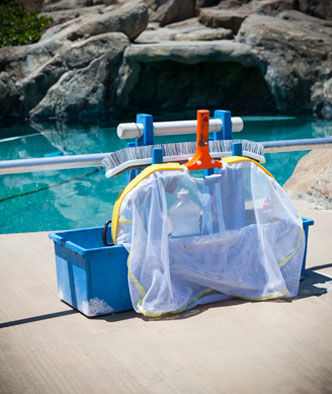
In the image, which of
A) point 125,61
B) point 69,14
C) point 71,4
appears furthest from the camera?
point 71,4

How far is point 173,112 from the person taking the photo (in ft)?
49.0

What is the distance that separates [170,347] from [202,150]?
0.84m

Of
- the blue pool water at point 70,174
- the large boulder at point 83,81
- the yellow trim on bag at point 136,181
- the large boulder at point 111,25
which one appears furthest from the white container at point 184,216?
the large boulder at point 111,25

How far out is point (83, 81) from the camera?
13.4 metres

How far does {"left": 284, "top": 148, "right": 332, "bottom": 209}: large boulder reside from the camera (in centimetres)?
437

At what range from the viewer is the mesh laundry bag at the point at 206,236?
7.82 ft

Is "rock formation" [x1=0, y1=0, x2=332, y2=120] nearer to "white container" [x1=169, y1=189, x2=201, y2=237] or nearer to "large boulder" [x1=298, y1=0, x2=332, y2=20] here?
"large boulder" [x1=298, y1=0, x2=332, y2=20]

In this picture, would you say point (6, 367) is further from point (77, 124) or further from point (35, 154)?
point (77, 124)

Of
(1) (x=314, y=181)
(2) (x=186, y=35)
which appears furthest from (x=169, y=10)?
(1) (x=314, y=181)

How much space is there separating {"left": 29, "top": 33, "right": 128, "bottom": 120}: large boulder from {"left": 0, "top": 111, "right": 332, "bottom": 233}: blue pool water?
600 millimetres

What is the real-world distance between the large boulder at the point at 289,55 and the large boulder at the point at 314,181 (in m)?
7.97

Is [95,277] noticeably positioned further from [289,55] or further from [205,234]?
[289,55]

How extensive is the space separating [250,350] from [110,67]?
39.6ft

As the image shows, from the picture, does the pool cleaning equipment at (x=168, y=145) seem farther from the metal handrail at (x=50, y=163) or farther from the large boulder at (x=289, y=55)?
the large boulder at (x=289, y=55)
